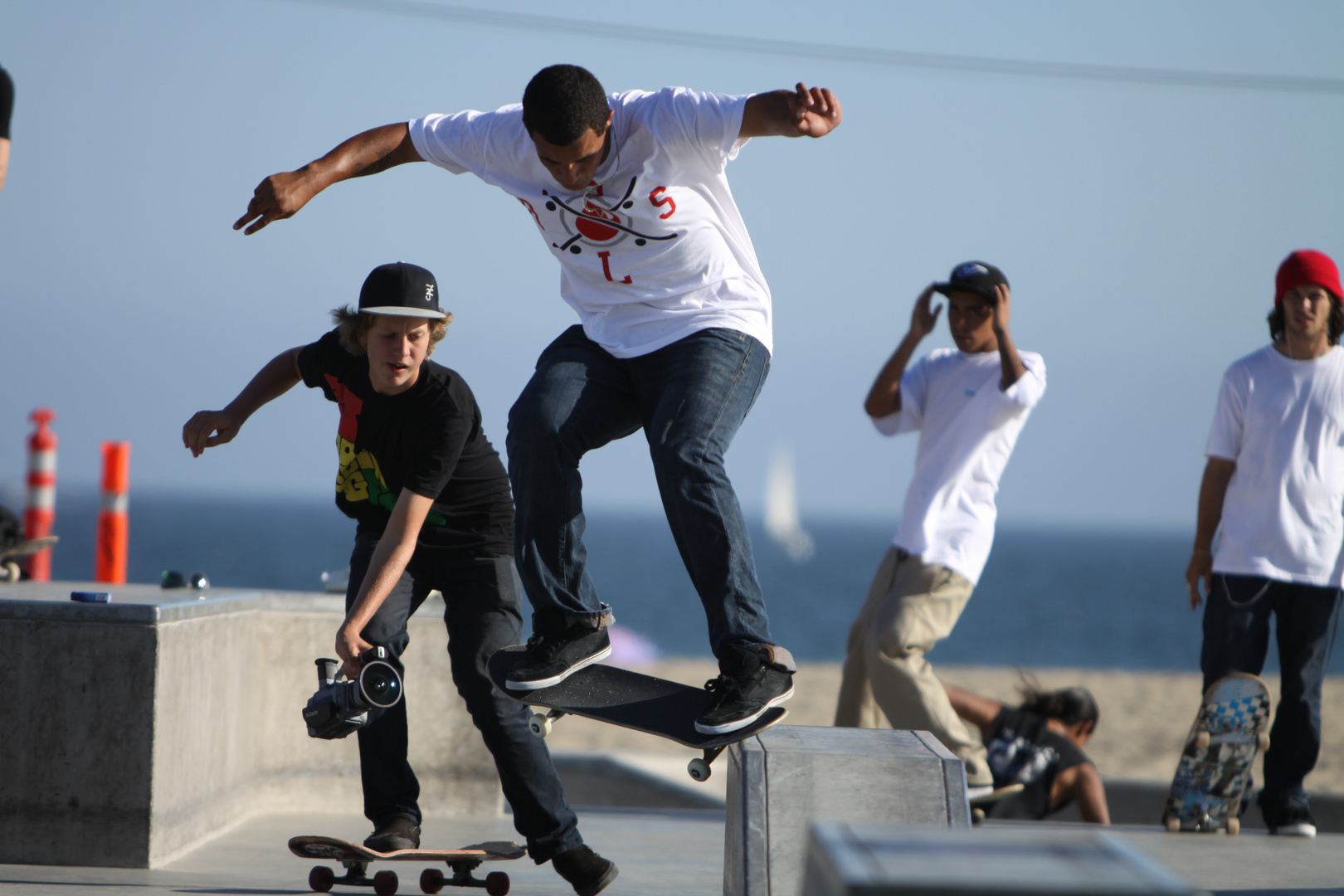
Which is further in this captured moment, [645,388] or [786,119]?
[645,388]

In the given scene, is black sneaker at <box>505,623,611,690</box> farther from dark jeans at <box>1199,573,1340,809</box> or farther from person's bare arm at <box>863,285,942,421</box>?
dark jeans at <box>1199,573,1340,809</box>

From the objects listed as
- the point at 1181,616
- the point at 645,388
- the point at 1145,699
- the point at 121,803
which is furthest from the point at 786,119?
the point at 1181,616

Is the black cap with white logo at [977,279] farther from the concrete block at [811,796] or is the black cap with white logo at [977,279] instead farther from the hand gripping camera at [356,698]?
the hand gripping camera at [356,698]

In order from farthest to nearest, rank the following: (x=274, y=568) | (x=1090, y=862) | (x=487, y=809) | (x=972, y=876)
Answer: (x=274, y=568), (x=487, y=809), (x=1090, y=862), (x=972, y=876)

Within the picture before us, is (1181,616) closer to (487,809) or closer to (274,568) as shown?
(274,568)

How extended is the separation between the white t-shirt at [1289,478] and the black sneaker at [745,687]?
2.90 m

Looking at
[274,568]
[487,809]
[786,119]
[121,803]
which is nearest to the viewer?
[786,119]

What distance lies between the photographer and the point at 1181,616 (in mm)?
77062

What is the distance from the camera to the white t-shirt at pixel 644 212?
3.98 metres

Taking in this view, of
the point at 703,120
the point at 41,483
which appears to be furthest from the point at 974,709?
the point at 41,483

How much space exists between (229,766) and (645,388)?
2.59m

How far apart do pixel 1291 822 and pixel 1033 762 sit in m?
1.31

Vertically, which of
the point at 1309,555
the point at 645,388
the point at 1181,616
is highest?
the point at 645,388

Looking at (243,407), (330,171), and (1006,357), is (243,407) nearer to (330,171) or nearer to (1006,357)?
(330,171)
